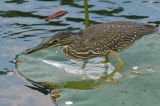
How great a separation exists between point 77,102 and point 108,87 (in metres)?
0.63

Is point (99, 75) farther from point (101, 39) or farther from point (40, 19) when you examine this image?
point (40, 19)

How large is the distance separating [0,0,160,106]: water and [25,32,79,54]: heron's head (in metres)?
0.75

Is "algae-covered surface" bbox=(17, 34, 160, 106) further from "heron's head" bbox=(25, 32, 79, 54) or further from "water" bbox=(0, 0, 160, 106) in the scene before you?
"heron's head" bbox=(25, 32, 79, 54)

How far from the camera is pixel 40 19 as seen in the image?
10492 millimetres

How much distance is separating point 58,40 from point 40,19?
3.46 metres

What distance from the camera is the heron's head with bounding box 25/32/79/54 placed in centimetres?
712

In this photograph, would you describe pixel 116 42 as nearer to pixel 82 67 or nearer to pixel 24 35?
pixel 82 67

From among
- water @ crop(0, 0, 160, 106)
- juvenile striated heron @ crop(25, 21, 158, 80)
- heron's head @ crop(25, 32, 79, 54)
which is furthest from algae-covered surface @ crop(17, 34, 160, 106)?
heron's head @ crop(25, 32, 79, 54)

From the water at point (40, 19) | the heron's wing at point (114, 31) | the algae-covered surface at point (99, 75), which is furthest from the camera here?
the water at point (40, 19)

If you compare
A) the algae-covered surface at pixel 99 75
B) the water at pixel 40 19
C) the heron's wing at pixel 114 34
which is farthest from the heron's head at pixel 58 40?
the water at pixel 40 19

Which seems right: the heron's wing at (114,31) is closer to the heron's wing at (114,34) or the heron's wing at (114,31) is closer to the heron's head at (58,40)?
the heron's wing at (114,34)

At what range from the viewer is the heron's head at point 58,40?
7117mm

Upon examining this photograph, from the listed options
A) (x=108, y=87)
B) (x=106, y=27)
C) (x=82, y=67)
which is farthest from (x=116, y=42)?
(x=108, y=87)

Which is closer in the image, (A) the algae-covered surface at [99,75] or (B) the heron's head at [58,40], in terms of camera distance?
(A) the algae-covered surface at [99,75]
